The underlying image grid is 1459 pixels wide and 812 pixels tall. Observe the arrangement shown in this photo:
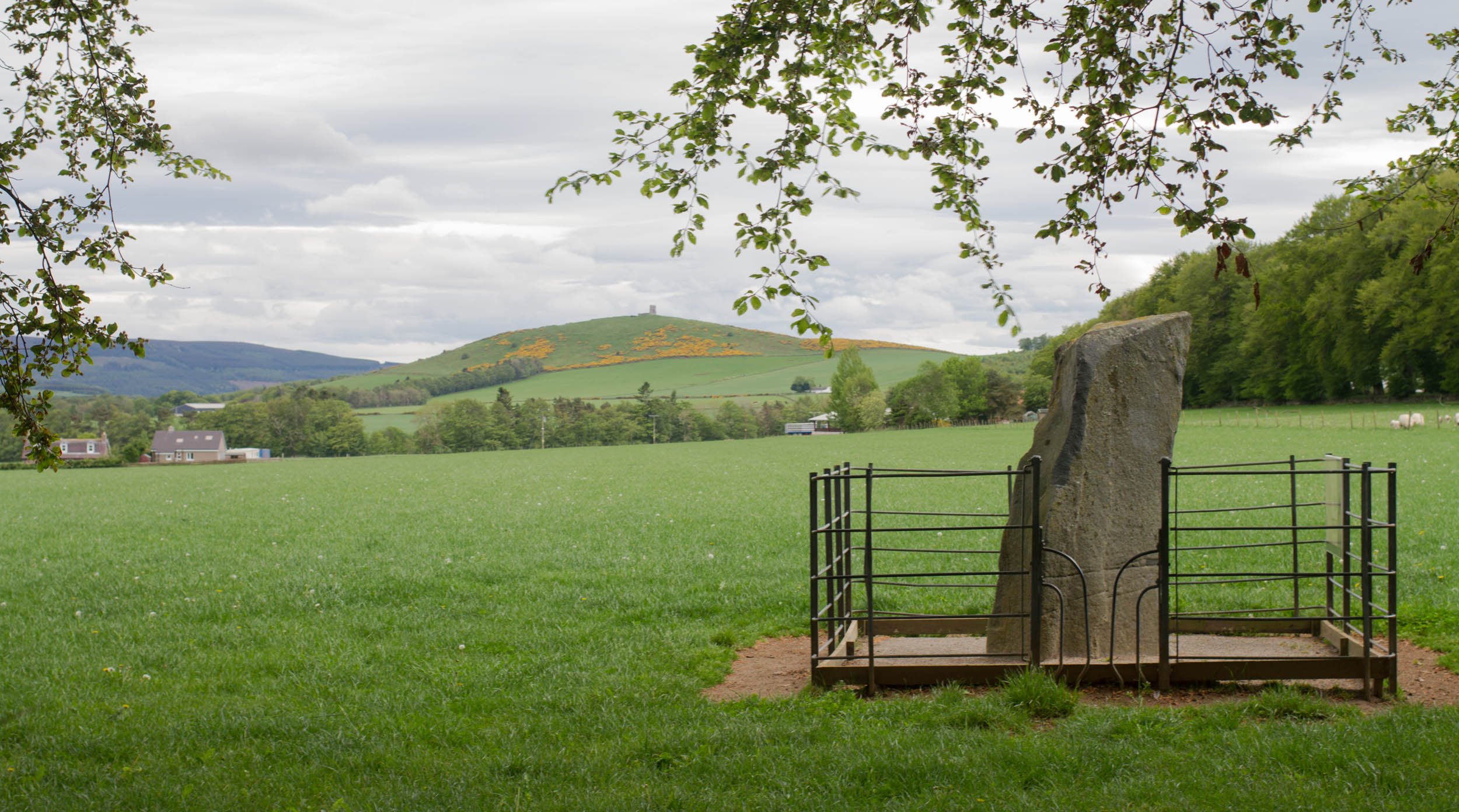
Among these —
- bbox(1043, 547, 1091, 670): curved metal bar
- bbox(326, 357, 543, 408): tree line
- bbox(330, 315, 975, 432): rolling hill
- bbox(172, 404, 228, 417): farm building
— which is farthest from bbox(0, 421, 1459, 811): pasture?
bbox(326, 357, 543, 408): tree line

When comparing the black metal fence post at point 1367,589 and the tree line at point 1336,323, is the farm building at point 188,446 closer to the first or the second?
the tree line at point 1336,323

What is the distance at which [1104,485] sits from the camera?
291 inches

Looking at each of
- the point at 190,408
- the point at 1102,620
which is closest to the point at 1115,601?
the point at 1102,620

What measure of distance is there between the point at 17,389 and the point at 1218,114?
7.47 m

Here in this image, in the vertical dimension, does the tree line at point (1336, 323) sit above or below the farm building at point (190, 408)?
above

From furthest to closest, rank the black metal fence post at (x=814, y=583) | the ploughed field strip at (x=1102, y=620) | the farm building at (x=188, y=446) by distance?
the farm building at (x=188, y=446) < the black metal fence post at (x=814, y=583) < the ploughed field strip at (x=1102, y=620)

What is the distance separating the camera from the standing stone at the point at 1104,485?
7.31 meters

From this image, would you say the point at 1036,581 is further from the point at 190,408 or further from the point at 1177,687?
the point at 190,408

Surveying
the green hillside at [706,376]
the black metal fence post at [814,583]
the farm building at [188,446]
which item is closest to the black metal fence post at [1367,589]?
the black metal fence post at [814,583]

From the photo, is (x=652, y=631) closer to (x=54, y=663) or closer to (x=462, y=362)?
(x=54, y=663)

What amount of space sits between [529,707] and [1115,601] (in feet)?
14.7

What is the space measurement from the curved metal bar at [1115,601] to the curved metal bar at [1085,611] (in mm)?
71

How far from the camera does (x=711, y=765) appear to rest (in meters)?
5.59

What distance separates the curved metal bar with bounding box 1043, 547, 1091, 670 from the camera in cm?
712
